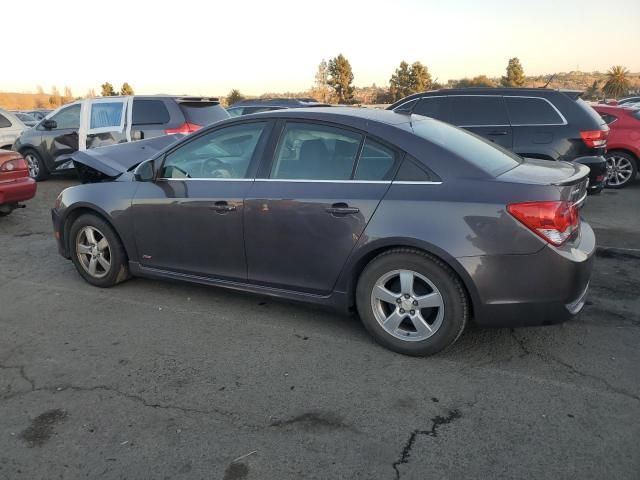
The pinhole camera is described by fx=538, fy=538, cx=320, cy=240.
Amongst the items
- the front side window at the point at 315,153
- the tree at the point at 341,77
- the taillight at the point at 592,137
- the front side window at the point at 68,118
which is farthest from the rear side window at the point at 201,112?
the tree at the point at 341,77

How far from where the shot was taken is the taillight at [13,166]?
7.42 metres

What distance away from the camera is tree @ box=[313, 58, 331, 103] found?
44812 mm

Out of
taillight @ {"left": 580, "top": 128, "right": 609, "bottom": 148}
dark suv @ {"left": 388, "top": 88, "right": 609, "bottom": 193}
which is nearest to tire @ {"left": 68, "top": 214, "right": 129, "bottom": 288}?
dark suv @ {"left": 388, "top": 88, "right": 609, "bottom": 193}

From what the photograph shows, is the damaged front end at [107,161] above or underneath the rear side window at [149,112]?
underneath

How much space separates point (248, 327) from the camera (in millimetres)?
4172

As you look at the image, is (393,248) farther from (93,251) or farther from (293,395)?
(93,251)

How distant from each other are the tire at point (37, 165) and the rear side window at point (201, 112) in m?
3.61

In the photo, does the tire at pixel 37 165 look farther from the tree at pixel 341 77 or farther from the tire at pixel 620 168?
the tree at pixel 341 77

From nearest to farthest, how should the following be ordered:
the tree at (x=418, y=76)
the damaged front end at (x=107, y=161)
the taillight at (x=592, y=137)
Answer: the damaged front end at (x=107, y=161)
the taillight at (x=592, y=137)
the tree at (x=418, y=76)

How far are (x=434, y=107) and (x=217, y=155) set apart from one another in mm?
5107

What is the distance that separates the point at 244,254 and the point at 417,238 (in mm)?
1408

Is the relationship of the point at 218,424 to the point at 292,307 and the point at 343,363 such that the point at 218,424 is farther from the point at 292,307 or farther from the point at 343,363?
the point at 292,307

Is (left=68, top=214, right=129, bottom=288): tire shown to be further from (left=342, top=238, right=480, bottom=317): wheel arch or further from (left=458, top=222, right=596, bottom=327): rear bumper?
(left=458, top=222, right=596, bottom=327): rear bumper

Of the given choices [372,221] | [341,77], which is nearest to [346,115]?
[372,221]
